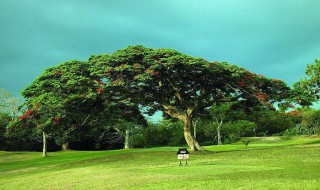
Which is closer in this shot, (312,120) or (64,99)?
(64,99)

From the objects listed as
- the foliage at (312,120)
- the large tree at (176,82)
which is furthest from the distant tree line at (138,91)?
the foliage at (312,120)

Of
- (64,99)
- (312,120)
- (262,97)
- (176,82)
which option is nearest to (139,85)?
(176,82)

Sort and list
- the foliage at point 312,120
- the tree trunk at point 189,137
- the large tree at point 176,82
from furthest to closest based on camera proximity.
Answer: the foliage at point 312,120 → the tree trunk at point 189,137 → the large tree at point 176,82

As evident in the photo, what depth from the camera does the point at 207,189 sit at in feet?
37.2

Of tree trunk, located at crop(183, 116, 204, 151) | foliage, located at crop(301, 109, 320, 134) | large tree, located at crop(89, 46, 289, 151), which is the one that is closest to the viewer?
large tree, located at crop(89, 46, 289, 151)

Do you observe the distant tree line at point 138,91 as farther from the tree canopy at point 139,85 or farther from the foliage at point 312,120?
the foliage at point 312,120

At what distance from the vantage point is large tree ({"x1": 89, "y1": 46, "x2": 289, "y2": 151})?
3030 centimetres

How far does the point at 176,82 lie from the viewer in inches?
1378

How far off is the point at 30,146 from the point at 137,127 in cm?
2389

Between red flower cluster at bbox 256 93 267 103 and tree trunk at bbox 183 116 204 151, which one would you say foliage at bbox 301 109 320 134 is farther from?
red flower cluster at bbox 256 93 267 103

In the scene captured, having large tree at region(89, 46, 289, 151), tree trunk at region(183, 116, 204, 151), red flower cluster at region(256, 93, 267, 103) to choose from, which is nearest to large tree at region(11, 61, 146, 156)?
large tree at region(89, 46, 289, 151)

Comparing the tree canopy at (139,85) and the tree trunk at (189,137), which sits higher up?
the tree canopy at (139,85)

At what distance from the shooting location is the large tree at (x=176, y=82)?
1193 inches

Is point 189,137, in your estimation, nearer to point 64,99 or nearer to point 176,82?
point 176,82
